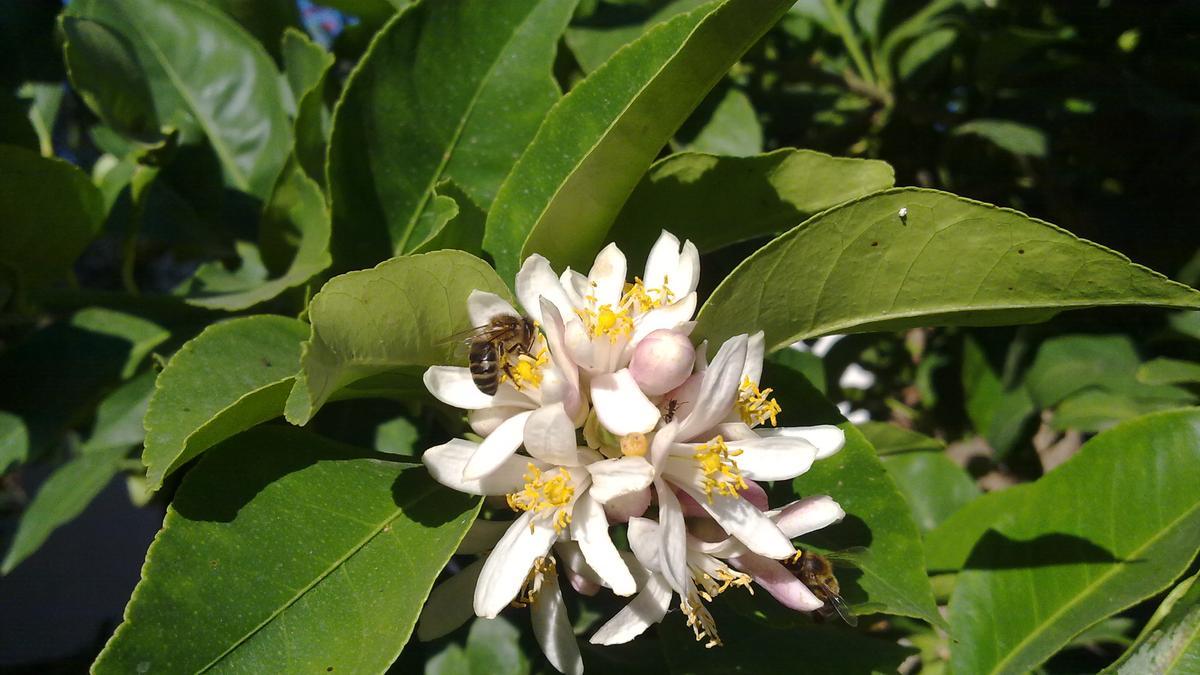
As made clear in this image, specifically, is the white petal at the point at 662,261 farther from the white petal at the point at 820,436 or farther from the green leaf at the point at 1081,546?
the green leaf at the point at 1081,546

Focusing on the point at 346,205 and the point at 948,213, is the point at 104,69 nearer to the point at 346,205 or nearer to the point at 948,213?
the point at 346,205

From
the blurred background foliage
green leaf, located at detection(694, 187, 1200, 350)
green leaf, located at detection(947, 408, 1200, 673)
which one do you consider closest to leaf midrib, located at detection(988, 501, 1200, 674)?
green leaf, located at detection(947, 408, 1200, 673)

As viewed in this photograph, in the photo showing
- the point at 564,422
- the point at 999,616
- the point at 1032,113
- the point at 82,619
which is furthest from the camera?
the point at 82,619

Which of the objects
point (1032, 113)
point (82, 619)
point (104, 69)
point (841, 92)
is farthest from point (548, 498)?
point (82, 619)

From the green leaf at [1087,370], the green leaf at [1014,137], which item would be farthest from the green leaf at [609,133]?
the green leaf at [1087,370]

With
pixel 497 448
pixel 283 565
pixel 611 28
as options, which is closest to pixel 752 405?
pixel 497 448

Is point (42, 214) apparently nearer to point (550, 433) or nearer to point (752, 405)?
point (550, 433)

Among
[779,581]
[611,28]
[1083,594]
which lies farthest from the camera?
[611,28]
